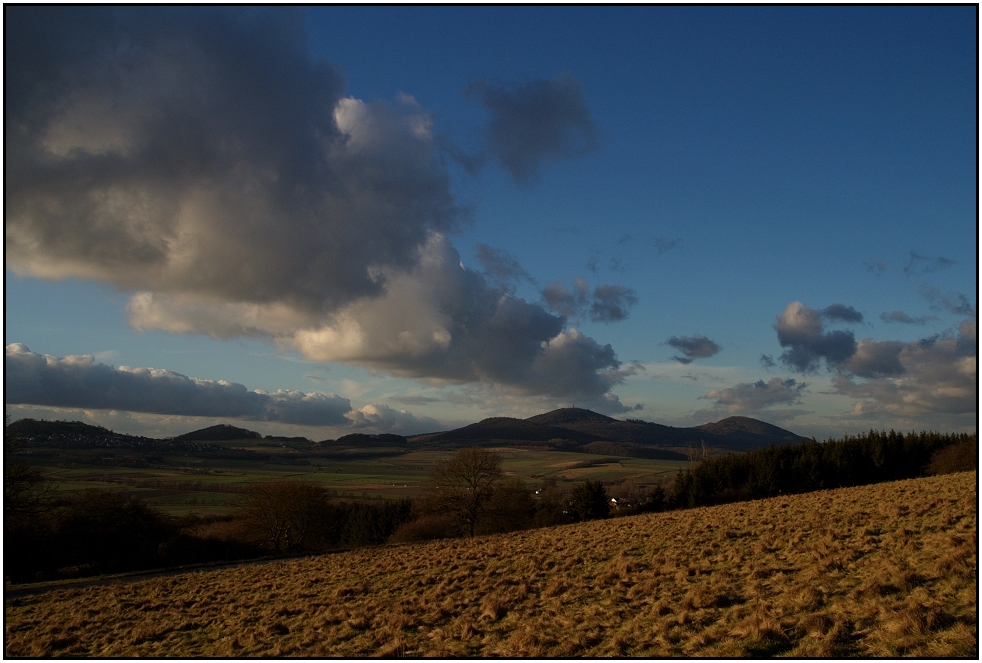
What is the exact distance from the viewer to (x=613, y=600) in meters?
15.6

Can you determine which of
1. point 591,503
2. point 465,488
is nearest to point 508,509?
point 465,488

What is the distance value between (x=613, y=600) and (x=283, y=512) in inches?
2023

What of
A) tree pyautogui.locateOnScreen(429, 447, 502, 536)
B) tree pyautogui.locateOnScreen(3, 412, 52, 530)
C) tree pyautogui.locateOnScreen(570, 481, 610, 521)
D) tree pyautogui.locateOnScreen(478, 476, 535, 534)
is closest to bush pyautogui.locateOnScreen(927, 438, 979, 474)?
tree pyautogui.locateOnScreen(570, 481, 610, 521)

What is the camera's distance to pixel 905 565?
14.3 metres

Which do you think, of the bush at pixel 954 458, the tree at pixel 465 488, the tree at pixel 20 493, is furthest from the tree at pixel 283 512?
the bush at pixel 954 458

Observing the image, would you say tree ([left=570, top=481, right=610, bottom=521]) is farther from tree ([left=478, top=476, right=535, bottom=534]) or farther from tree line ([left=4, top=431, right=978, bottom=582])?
tree ([left=478, top=476, right=535, bottom=534])

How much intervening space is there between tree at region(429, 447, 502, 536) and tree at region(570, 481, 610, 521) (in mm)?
11747

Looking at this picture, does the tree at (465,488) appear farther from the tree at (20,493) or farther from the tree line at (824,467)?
the tree at (20,493)

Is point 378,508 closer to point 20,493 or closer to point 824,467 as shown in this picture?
point 20,493

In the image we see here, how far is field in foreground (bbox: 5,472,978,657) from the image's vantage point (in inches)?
454

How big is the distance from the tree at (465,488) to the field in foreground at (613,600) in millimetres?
31438

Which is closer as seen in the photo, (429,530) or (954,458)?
(954,458)

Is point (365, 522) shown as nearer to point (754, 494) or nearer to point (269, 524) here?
point (269, 524)

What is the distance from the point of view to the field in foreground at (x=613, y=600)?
37.8ft
